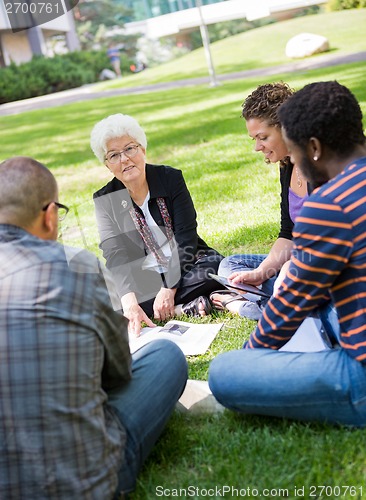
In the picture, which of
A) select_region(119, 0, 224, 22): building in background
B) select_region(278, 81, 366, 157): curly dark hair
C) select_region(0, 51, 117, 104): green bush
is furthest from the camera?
select_region(119, 0, 224, 22): building in background

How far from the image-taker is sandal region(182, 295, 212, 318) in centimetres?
358

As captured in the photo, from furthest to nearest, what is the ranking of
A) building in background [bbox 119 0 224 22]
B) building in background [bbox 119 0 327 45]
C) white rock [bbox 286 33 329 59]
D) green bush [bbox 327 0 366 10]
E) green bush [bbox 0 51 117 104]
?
building in background [bbox 119 0 224 22]
building in background [bbox 119 0 327 45]
green bush [bbox 327 0 366 10]
green bush [bbox 0 51 117 104]
white rock [bbox 286 33 329 59]

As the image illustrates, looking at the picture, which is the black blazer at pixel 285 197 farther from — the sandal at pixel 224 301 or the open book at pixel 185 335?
the open book at pixel 185 335

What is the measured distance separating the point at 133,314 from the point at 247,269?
723mm

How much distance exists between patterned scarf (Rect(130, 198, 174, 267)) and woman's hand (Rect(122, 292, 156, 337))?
347mm

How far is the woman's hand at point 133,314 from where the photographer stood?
343 centimetres

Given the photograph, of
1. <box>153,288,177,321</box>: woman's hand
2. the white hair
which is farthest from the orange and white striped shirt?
the white hair

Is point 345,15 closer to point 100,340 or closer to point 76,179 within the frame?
point 76,179

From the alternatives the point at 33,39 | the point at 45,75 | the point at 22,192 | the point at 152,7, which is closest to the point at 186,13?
the point at 152,7

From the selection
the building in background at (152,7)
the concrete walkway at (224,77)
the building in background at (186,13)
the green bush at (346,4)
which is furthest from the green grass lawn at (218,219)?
the building in background at (152,7)

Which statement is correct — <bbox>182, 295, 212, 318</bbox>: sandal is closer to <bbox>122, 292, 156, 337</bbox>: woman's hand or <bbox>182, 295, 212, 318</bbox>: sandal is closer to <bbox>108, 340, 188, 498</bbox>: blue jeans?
<bbox>122, 292, 156, 337</bbox>: woman's hand

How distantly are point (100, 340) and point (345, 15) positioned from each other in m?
26.1

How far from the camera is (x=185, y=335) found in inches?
130

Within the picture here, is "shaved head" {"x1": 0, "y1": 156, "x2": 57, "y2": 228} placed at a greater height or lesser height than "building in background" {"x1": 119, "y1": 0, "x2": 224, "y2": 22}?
lesser
